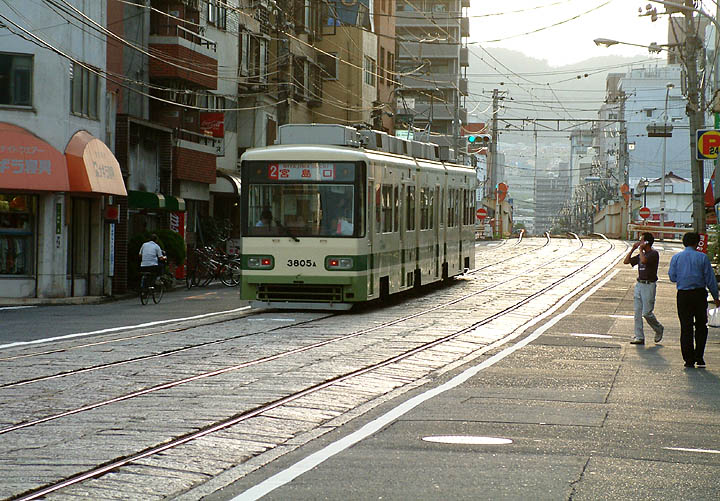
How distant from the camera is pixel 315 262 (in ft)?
79.5

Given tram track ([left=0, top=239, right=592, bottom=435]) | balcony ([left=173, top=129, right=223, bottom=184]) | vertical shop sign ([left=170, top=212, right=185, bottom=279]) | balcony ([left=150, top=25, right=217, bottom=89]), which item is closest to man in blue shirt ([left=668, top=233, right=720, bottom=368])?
tram track ([left=0, top=239, right=592, bottom=435])

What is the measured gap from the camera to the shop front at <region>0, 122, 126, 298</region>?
3050cm

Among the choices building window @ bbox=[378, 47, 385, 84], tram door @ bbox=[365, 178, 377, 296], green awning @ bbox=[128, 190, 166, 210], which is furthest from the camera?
building window @ bbox=[378, 47, 385, 84]

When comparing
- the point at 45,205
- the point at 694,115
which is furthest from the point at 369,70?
the point at 45,205

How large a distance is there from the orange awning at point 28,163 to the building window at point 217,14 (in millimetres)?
15469

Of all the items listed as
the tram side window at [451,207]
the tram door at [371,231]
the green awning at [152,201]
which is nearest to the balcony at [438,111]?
the green awning at [152,201]

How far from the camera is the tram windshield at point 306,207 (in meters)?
24.3

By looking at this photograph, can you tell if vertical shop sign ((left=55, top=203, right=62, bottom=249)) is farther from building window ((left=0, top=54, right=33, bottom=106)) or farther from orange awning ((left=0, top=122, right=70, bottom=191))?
building window ((left=0, top=54, right=33, bottom=106))

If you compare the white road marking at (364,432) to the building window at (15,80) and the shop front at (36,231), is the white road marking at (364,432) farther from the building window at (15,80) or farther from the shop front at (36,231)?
the building window at (15,80)

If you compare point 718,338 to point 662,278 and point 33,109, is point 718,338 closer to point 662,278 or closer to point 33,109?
point 33,109

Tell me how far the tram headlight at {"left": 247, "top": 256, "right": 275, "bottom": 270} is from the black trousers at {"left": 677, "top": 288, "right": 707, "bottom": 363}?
9800 mm

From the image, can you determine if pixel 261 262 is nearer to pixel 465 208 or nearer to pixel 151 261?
pixel 151 261

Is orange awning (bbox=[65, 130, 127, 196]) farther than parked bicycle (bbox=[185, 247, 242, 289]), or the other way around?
parked bicycle (bbox=[185, 247, 242, 289])

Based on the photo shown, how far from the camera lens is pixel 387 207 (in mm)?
26250
